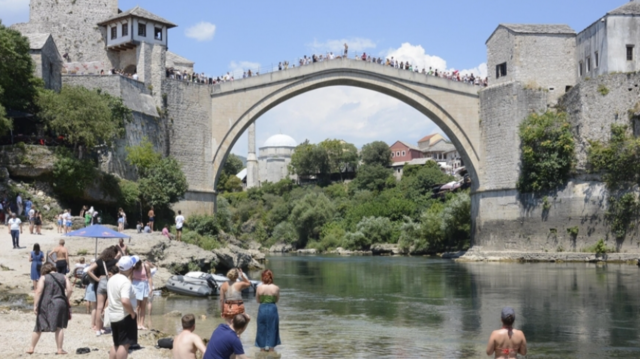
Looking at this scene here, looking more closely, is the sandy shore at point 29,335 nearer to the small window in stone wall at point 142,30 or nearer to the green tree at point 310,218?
the small window in stone wall at point 142,30

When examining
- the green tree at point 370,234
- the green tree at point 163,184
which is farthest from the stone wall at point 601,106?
the green tree at point 163,184

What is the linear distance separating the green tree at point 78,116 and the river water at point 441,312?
27.7 ft

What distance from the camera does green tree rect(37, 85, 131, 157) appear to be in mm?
28516

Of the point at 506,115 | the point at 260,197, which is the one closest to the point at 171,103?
the point at 506,115

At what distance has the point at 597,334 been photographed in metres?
14.4

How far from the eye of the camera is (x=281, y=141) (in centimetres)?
10056

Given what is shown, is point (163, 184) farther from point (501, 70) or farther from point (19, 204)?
point (501, 70)

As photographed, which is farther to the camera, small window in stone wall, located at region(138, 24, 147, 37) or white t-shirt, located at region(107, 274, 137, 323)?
small window in stone wall, located at region(138, 24, 147, 37)

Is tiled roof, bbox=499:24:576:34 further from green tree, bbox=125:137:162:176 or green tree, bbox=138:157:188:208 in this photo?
green tree, bbox=125:137:162:176

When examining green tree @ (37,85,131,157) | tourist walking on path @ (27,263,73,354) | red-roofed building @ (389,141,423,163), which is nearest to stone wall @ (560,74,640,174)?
green tree @ (37,85,131,157)

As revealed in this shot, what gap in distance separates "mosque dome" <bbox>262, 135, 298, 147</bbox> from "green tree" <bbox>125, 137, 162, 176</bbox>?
6689 cm

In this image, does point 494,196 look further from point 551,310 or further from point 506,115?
point 551,310

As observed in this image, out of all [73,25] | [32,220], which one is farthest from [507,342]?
[73,25]

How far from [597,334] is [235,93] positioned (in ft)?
85.9
